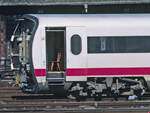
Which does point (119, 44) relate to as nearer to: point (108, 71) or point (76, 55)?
point (108, 71)

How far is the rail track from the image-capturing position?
11.5 m

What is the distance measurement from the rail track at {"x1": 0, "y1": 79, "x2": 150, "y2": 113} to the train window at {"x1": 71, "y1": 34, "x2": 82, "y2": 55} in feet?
5.74

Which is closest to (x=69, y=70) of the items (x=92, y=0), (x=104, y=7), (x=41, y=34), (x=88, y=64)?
(x=88, y=64)

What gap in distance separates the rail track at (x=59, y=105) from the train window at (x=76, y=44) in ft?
5.74

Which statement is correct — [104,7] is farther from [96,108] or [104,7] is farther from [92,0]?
[96,108]

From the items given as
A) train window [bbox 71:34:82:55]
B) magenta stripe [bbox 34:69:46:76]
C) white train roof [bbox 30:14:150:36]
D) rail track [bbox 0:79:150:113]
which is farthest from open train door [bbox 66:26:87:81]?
rail track [bbox 0:79:150:113]

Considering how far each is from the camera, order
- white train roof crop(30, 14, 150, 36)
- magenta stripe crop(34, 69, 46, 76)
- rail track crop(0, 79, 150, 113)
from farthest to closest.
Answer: white train roof crop(30, 14, 150, 36) < magenta stripe crop(34, 69, 46, 76) < rail track crop(0, 79, 150, 113)

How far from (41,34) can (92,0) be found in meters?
6.23

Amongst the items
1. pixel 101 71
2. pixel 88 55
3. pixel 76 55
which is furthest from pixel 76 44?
pixel 101 71

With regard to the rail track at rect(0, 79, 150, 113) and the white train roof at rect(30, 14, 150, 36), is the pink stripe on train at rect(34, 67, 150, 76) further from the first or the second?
the white train roof at rect(30, 14, 150, 36)

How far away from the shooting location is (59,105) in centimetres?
1231

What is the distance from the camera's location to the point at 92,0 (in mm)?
18438

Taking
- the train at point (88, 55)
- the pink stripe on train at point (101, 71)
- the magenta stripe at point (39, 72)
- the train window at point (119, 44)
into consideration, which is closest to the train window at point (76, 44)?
the train at point (88, 55)

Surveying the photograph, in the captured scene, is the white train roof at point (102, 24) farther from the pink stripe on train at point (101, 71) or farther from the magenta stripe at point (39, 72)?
the magenta stripe at point (39, 72)
